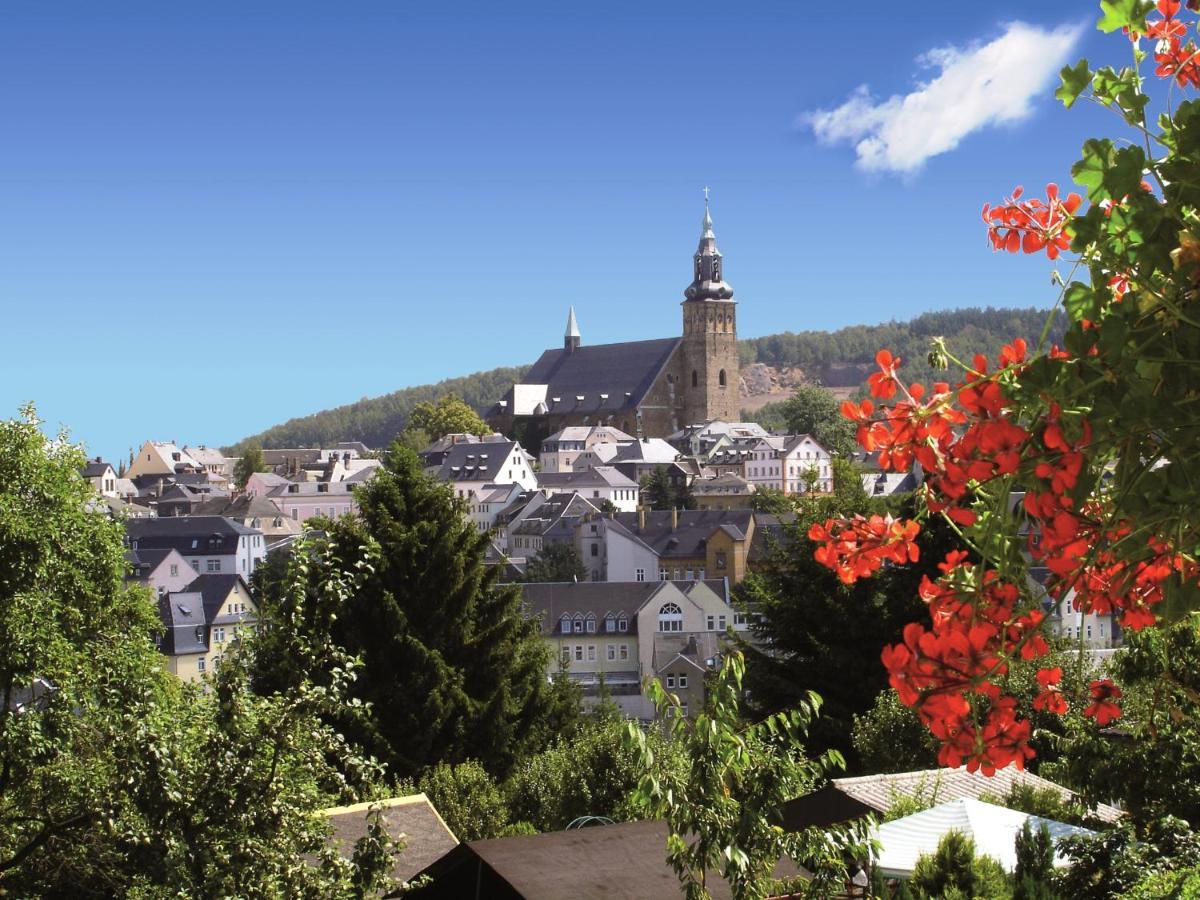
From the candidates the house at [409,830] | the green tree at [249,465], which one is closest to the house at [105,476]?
the green tree at [249,465]

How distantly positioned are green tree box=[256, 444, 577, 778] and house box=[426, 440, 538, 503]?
91.1 m

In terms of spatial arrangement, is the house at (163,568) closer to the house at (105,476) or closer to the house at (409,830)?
the house at (105,476)

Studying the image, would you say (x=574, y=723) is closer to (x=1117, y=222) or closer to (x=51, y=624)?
(x=51, y=624)

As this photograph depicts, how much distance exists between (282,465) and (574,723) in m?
145

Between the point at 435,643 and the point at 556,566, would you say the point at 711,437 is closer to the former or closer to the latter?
the point at 556,566

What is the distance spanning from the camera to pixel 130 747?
24.2 ft

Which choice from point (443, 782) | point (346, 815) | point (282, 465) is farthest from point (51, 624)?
point (282, 465)

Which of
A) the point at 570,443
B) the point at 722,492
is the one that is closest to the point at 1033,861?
the point at 722,492

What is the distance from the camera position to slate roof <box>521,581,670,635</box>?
6094cm

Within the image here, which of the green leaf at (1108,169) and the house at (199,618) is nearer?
the green leaf at (1108,169)

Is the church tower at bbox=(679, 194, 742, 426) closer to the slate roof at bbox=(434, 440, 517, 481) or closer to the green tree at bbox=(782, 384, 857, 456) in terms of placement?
the green tree at bbox=(782, 384, 857, 456)

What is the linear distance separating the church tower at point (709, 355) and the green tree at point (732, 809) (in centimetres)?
13624

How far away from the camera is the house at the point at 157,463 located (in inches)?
6058

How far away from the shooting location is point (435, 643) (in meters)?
23.9
